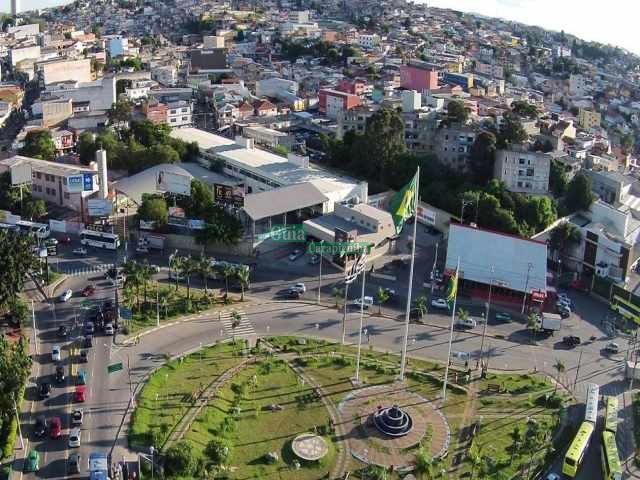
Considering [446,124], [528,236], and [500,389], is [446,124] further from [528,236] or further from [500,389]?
[500,389]

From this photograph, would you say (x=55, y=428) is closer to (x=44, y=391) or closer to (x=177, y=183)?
(x=44, y=391)

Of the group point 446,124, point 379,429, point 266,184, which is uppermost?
point 446,124

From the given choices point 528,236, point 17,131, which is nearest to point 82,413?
point 528,236

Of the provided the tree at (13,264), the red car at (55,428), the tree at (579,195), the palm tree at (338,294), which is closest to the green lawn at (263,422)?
the red car at (55,428)

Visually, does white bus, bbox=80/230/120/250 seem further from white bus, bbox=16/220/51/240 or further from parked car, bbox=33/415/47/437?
parked car, bbox=33/415/47/437

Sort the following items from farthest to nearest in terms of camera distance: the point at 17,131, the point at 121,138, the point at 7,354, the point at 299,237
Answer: the point at 17,131 < the point at 121,138 < the point at 299,237 < the point at 7,354

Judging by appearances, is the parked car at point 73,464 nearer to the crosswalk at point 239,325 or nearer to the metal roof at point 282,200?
the crosswalk at point 239,325

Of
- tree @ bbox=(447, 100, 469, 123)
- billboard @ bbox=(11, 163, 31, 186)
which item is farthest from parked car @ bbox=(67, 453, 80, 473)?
tree @ bbox=(447, 100, 469, 123)
